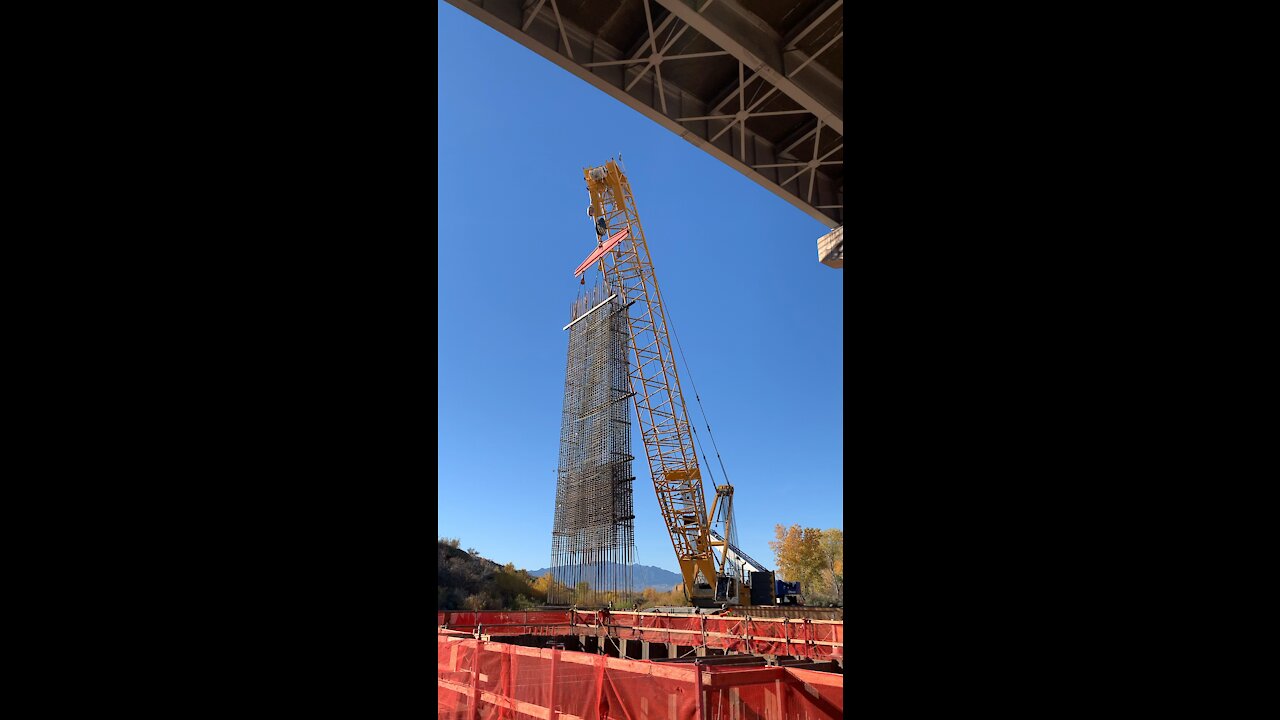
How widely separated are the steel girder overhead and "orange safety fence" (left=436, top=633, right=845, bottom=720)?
4968 millimetres

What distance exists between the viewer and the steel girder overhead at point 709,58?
9305 millimetres

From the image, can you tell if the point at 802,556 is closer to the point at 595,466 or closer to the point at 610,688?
the point at 595,466

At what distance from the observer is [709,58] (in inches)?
414

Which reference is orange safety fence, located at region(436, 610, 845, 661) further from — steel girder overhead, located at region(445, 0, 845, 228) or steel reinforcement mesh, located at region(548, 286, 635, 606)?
steel reinforcement mesh, located at region(548, 286, 635, 606)

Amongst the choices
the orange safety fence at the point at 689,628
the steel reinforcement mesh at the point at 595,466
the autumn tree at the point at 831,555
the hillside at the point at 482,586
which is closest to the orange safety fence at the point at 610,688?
the orange safety fence at the point at 689,628

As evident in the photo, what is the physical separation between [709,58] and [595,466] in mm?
30961
